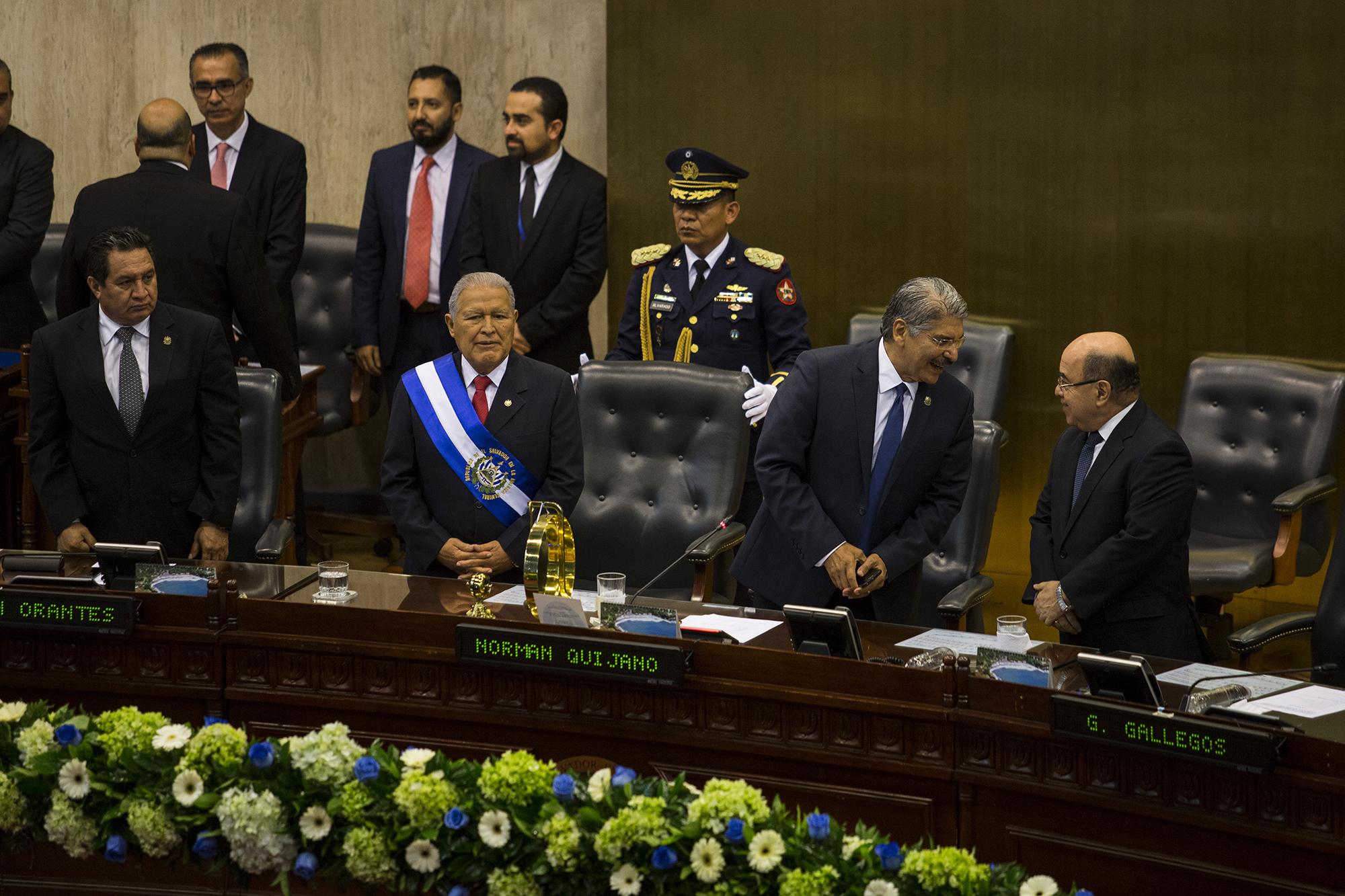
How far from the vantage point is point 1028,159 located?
6.05m

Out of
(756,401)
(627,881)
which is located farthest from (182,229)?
(627,881)

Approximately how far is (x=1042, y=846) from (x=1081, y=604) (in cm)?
89

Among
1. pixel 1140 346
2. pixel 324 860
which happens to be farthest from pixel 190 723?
pixel 1140 346

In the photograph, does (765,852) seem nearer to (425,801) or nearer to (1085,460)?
(425,801)

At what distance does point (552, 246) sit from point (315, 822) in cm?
362

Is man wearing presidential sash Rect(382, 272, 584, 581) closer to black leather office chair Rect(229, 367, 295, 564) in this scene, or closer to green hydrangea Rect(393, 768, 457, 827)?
black leather office chair Rect(229, 367, 295, 564)

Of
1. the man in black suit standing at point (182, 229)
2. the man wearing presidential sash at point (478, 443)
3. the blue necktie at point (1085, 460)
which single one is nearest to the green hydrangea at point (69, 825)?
the man wearing presidential sash at point (478, 443)

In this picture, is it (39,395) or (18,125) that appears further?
(18,125)

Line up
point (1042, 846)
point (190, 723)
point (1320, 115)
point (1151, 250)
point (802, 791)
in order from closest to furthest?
point (1042, 846) → point (802, 791) → point (190, 723) → point (1320, 115) → point (1151, 250)

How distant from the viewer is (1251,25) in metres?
5.57

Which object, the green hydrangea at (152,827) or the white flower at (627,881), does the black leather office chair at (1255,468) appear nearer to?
the white flower at (627,881)

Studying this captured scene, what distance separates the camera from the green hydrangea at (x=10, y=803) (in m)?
2.87

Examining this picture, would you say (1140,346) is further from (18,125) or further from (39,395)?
(18,125)

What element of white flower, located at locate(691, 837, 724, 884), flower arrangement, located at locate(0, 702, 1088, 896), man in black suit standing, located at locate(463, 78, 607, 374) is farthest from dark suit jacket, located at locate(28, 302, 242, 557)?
white flower, located at locate(691, 837, 724, 884)
